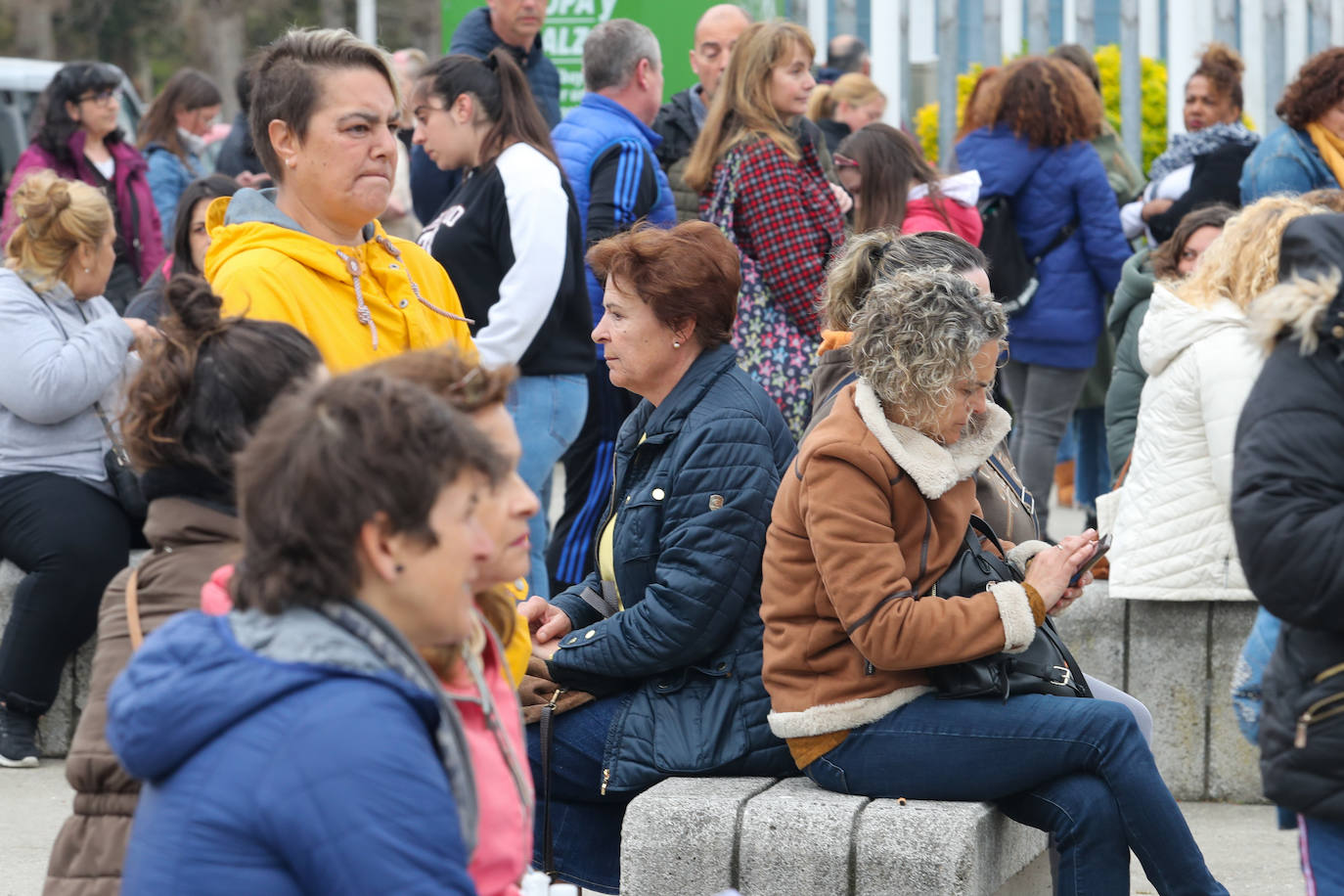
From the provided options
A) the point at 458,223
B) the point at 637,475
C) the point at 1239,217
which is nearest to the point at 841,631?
the point at 637,475

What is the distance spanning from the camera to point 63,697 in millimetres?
5250

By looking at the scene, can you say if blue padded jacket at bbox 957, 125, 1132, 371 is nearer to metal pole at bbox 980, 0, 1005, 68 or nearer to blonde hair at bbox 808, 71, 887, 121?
blonde hair at bbox 808, 71, 887, 121


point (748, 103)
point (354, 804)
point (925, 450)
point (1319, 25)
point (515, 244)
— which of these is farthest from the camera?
point (1319, 25)

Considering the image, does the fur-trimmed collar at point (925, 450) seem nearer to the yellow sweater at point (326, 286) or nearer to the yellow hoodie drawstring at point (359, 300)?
the yellow sweater at point (326, 286)

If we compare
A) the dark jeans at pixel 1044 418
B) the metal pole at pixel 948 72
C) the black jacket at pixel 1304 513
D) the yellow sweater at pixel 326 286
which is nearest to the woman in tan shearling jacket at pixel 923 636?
the black jacket at pixel 1304 513

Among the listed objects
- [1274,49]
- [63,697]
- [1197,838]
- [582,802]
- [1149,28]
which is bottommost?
[1197,838]

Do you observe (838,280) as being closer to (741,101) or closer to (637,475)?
(637,475)

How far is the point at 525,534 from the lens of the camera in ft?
6.50

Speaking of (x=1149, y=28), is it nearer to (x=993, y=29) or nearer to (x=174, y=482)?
(x=993, y=29)

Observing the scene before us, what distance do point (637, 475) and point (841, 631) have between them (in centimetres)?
64

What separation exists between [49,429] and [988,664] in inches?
130

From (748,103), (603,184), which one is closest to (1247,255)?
(748,103)

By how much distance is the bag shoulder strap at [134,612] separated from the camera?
93.0 inches

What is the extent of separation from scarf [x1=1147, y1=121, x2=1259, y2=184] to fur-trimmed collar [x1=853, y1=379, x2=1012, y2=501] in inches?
171
